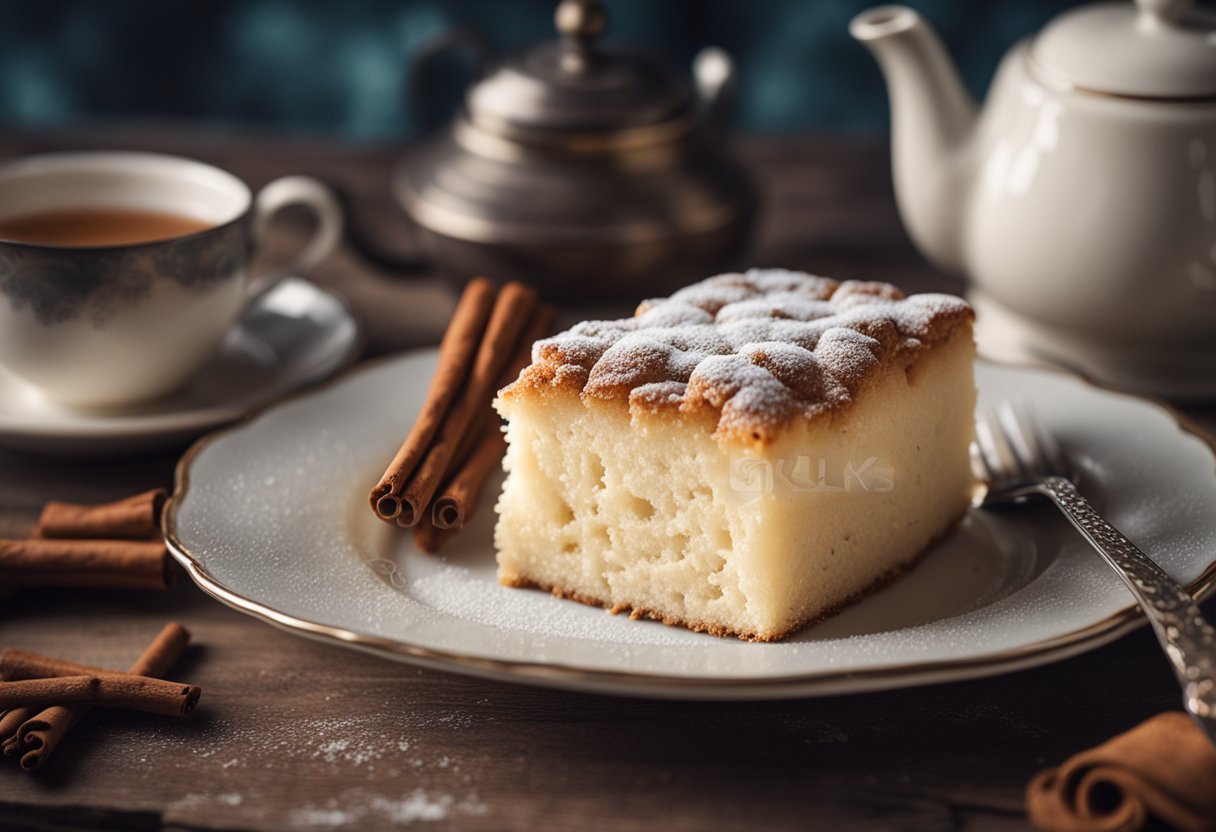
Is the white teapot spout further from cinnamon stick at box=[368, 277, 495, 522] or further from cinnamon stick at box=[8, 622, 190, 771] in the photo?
cinnamon stick at box=[8, 622, 190, 771]

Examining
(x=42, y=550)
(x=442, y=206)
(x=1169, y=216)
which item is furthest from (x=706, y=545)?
(x=442, y=206)

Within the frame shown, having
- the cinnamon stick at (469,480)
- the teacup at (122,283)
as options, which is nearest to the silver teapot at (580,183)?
the teacup at (122,283)

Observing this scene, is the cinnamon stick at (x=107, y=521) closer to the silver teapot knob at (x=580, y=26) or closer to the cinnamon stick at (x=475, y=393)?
the cinnamon stick at (x=475, y=393)

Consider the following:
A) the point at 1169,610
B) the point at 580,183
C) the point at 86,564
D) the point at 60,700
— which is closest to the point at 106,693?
the point at 60,700

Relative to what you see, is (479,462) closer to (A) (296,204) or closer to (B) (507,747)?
(B) (507,747)

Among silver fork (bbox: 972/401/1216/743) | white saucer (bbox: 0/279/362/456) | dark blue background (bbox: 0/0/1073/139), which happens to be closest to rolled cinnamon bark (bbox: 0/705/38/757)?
white saucer (bbox: 0/279/362/456)
